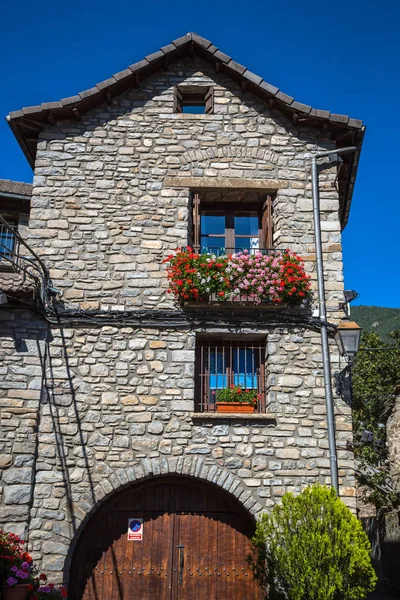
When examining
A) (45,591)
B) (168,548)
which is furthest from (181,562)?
(45,591)

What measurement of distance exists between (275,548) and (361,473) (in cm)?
825

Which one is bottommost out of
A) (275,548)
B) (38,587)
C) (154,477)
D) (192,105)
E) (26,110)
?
(38,587)

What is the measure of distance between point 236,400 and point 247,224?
2934 mm

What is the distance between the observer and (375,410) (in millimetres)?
17984

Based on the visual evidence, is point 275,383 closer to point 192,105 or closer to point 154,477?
point 154,477

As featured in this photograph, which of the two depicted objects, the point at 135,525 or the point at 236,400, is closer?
the point at 135,525

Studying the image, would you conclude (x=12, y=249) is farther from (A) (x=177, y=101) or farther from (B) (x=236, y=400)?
(B) (x=236, y=400)

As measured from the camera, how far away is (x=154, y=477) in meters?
7.70

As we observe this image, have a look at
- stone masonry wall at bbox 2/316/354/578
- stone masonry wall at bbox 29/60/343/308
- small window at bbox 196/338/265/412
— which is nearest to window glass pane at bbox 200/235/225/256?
stone masonry wall at bbox 29/60/343/308

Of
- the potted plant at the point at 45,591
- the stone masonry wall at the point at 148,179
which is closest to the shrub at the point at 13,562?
the potted plant at the point at 45,591

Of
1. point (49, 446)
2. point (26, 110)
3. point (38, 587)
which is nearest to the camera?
point (38, 587)

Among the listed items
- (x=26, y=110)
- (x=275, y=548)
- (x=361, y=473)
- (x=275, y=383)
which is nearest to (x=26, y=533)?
(x=275, y=548)

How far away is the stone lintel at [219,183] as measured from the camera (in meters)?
8.89

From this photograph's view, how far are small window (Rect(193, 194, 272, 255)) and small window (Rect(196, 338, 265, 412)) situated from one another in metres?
1.50
